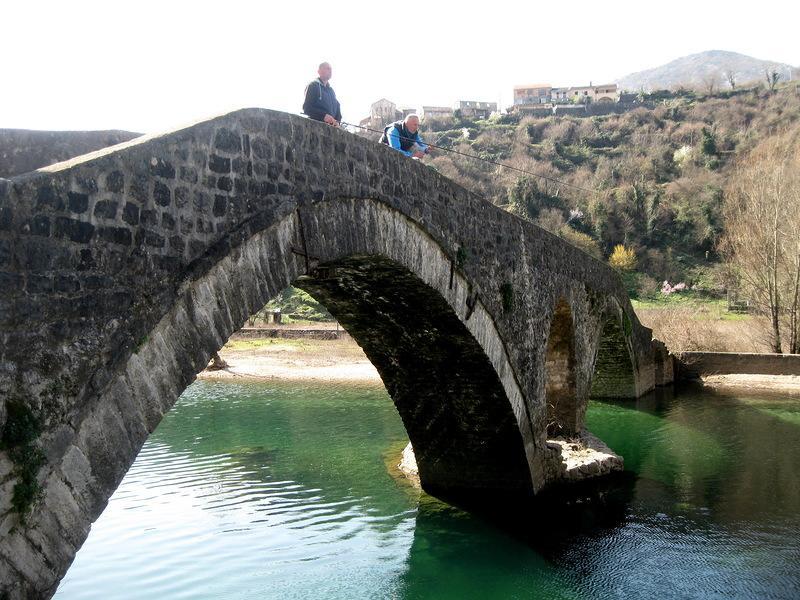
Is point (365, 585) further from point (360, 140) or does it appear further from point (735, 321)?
point (735, 321)

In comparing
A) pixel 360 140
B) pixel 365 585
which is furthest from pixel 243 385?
pixel 360 140

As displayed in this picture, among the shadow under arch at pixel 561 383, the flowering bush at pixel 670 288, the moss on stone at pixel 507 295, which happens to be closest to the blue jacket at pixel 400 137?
the moss on stone at pixel 507 295

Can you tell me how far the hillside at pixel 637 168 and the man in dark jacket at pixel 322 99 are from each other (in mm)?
31744

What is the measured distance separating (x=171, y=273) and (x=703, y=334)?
24.3m

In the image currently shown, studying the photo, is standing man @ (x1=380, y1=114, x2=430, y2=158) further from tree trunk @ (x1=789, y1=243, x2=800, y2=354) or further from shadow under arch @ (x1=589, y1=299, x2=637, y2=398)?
tree trunk @ (x1=789, y1=243, x2=800, y2=354)

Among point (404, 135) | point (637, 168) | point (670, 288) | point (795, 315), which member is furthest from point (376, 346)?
point (637, 168)

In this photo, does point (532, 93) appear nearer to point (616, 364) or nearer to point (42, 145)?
point (616, 364)

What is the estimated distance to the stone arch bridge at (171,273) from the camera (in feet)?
10.0

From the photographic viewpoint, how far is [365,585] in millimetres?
8031

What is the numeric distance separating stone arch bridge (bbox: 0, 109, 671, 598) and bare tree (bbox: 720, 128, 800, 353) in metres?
18.3

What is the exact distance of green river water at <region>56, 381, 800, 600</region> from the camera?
8.02 meters

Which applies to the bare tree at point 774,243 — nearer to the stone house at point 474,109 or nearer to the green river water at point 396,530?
the green river water at point 396,530

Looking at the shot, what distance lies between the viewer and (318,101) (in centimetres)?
614

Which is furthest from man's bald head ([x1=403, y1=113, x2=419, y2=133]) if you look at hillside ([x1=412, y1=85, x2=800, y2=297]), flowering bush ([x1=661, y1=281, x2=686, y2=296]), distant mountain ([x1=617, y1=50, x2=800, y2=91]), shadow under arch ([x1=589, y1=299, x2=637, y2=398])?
distant mountain ([x1=617, y1=50, x2=800, y2=91])
